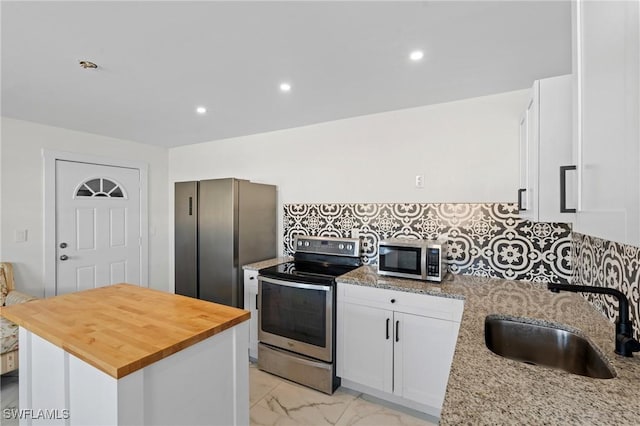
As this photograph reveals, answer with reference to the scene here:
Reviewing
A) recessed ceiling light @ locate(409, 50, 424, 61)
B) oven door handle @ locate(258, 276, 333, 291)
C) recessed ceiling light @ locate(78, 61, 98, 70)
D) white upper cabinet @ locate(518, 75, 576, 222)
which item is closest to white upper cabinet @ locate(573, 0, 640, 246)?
white upper cabinet @ locate(518, 75, 576, 222)

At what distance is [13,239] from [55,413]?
261 centimetres

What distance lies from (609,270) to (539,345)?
50 centimetres

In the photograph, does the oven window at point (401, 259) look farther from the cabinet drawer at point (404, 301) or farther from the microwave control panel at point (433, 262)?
the cabinet drawer at point (404, 301)

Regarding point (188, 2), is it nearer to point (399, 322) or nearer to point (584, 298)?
point (399, 322)

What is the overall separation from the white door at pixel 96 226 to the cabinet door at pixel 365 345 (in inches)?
119

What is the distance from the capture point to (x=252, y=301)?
277 cm

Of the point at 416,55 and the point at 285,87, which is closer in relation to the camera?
the point at 416,55

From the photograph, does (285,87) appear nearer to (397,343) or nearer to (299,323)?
(299,323)

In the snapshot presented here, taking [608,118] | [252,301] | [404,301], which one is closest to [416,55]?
[608,118]

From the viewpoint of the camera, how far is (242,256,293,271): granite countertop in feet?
9.09

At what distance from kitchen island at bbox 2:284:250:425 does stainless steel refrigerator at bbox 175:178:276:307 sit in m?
1.23

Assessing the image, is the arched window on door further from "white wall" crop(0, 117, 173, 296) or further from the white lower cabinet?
the white lower cabinet

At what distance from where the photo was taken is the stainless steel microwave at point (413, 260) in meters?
2.15

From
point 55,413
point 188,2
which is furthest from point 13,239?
point 188,2
